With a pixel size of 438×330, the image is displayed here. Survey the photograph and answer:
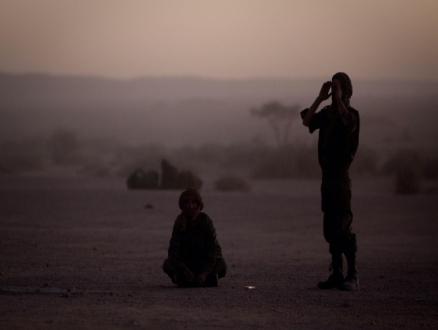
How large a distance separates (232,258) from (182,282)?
440cm

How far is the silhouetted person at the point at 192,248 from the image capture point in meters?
10.7

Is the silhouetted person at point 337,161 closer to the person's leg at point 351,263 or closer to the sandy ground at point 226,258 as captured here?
the person's leg at point 351,263

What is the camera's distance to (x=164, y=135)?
12094cm

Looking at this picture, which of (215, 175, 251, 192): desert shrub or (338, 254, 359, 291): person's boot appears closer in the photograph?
(338, 254, 359, 291): person's boot

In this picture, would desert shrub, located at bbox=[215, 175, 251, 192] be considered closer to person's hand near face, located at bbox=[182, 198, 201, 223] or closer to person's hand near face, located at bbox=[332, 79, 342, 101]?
person's hand near face, located at bbox=[182, 198, 201, 223]

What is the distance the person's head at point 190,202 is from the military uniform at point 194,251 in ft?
0.40

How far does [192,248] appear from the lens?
1073 centimetres

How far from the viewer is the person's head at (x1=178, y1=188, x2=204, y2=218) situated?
10.6 meters

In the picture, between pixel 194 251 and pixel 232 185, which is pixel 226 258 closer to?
pixel 194 251

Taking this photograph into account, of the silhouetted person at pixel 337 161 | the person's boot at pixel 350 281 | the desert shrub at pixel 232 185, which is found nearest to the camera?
the silhouetted person at pixel 337 161

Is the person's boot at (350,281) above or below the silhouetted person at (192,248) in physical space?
below

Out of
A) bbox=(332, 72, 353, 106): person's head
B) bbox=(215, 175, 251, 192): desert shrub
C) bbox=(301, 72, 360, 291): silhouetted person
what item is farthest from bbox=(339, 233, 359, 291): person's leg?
bbox=(215, 175, 251, 192): desert shrub

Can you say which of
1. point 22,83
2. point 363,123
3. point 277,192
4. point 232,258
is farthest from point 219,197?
point 22,83

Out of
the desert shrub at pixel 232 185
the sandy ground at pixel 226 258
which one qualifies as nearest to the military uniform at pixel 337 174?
the sandy ground at pixel 226 258
